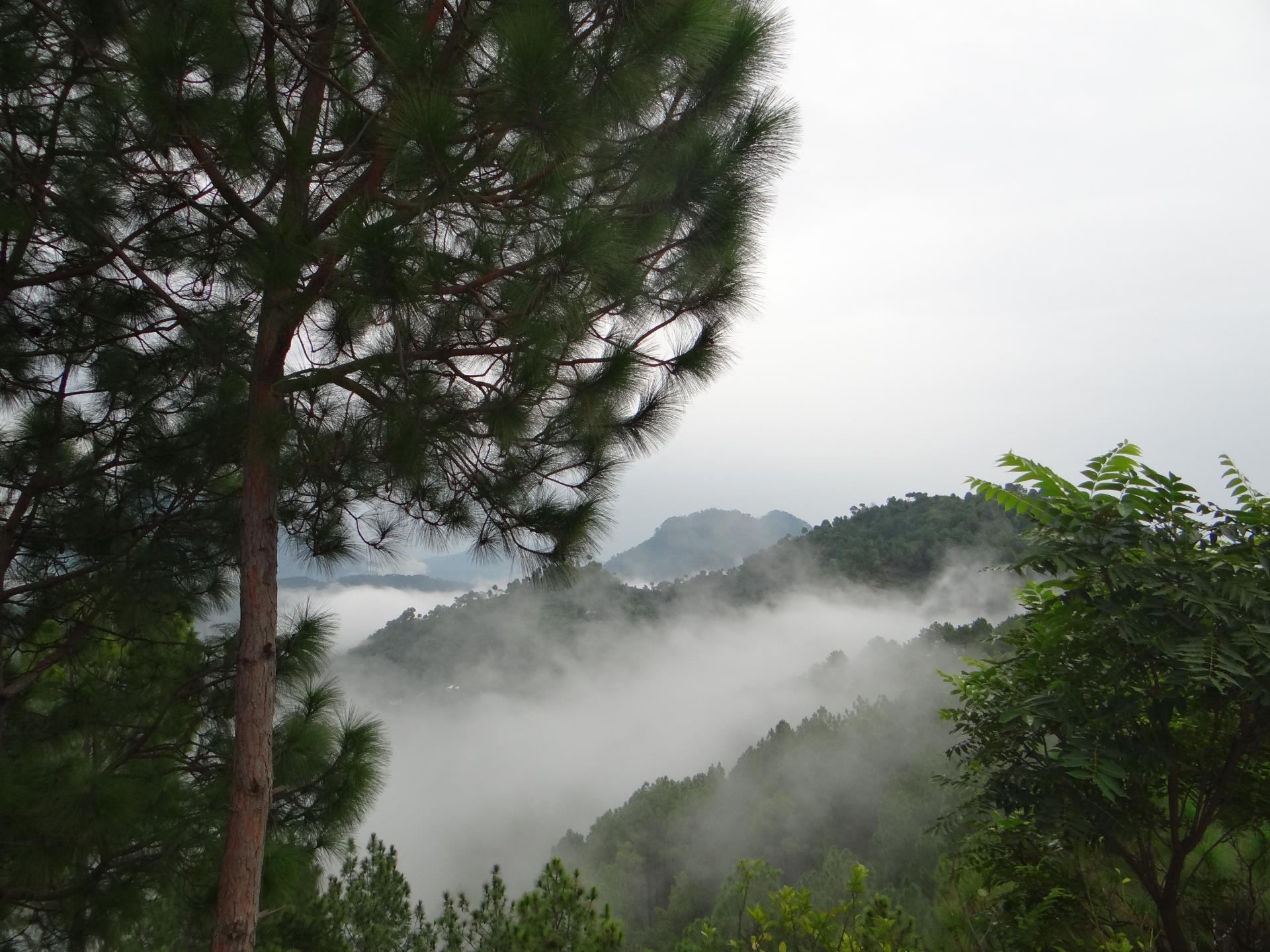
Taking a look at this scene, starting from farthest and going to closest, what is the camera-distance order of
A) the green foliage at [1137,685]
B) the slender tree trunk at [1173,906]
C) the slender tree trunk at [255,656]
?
the slender tree trunk at [255,656] → the slender tree trunk at [1173,906] → the green foliage at [1137,685]

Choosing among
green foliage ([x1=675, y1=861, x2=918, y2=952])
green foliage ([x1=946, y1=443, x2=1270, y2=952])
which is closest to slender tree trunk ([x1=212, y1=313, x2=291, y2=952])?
green foliage ([x1=675, y1=861, x2=918, y2=952])

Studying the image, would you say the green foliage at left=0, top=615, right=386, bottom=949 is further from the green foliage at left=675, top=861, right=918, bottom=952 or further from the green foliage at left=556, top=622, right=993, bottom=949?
the green foliage at left=556, top=622, right=993, bottom=949

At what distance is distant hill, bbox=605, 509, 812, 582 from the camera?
77.4ft

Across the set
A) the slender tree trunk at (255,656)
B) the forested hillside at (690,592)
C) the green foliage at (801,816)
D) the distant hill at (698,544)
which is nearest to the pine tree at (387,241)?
the slender tree trunk at (255,656)

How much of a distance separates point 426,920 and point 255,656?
9.99ft

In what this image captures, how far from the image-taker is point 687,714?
25438mm

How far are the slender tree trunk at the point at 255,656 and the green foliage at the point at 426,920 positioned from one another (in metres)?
0.84

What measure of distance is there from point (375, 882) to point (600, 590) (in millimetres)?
15093

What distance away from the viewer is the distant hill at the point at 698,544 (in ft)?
77.4

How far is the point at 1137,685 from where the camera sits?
6.61ft

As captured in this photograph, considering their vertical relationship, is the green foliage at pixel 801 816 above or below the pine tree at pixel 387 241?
below

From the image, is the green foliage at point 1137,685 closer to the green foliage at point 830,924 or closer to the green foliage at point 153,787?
the green foliage at point 830,924

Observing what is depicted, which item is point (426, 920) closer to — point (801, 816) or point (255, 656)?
point (255, 656)

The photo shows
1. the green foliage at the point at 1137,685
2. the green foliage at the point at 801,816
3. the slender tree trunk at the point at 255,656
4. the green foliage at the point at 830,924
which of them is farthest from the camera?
the green foliage at the point at 801,816
